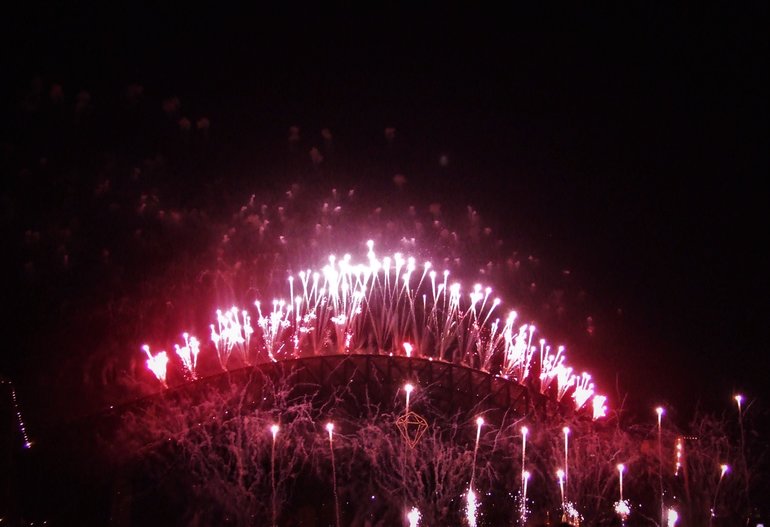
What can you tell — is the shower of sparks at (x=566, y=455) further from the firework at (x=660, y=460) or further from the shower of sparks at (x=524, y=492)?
the firework at (x=660, y=460)

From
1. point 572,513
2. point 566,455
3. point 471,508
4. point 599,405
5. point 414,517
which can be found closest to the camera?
point 414,517

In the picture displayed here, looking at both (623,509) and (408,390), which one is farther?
(408,390)

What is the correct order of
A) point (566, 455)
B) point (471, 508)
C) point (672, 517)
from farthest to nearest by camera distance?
point (672, 517) < point (566, 455) < point (471, 508)

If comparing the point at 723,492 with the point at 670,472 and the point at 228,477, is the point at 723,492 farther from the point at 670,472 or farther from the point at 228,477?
the point at 228,477

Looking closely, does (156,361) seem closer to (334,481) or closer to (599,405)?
(334,481)

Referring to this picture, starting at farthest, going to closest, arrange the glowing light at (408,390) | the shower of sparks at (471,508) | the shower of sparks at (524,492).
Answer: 1. the glowing light at (408,390)
2. the shower of sparks at (524,492)
3. the shower of sparks at (471,508)

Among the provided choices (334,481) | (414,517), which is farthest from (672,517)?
(334,481)

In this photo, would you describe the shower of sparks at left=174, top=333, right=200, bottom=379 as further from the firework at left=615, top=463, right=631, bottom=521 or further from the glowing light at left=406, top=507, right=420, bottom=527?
the firework at left=615, top=463, right=631, bottom=521

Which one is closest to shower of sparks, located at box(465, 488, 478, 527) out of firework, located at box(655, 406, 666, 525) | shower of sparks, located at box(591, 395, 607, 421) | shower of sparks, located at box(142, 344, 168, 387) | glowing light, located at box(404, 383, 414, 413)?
glowing light, located at box(404, 383, 414, 413)

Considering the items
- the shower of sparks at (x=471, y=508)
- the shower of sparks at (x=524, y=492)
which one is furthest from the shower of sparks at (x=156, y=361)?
the shower of sparks at (x=524, y=492)

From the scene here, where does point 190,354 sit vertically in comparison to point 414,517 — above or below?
above
